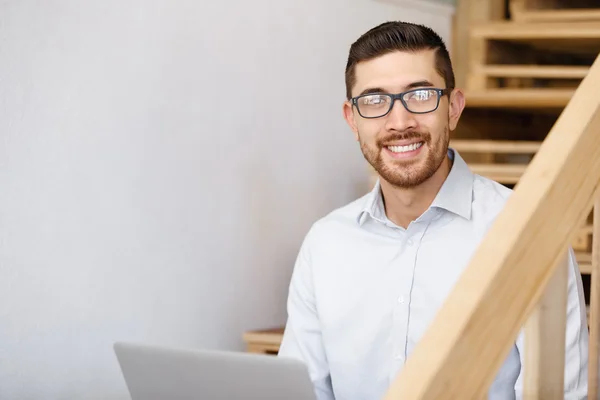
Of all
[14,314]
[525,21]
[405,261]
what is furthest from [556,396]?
[525,21]

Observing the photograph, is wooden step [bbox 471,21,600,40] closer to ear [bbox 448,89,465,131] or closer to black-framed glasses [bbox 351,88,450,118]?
ear [bbox 448,89,465,131]

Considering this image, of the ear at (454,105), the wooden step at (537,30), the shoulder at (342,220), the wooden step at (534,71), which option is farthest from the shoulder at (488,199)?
the wooden step at (537,30)

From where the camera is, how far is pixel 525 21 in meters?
3.02

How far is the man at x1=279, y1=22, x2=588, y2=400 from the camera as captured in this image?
186cm

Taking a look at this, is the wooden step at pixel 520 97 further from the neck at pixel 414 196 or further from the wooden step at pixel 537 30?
the neck at pixel 414 196

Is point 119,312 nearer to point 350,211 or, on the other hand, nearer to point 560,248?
point 350,211

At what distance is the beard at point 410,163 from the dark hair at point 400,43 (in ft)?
0.44

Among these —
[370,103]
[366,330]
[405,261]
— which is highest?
[370,103]

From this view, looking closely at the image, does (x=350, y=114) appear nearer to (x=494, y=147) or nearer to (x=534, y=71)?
(x=494, y=147)

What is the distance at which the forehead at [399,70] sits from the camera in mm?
1854

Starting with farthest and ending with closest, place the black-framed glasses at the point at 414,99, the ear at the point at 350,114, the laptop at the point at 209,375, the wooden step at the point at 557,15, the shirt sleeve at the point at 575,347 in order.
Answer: the wooden step at the point at 557,15 → the ear at the point at 350,114 → the black-framed glasses at the point at 414,99 → the shirt sleeve at the point at 575,347 → the laptop at the point at 209,375

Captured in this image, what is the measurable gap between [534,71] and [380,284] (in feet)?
3.75

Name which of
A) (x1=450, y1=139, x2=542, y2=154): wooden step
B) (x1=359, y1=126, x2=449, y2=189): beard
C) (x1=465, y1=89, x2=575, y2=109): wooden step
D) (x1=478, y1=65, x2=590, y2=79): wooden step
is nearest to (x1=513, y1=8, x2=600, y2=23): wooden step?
(x1=478, y1=65, x2=590, y2=79): wooden step

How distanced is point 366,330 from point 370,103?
445 millimetres
